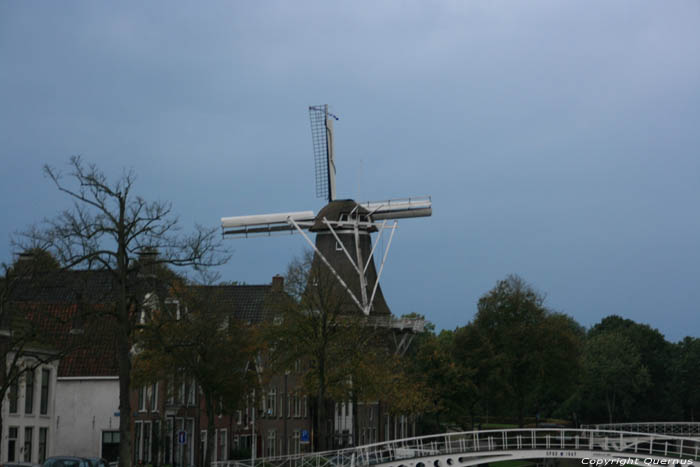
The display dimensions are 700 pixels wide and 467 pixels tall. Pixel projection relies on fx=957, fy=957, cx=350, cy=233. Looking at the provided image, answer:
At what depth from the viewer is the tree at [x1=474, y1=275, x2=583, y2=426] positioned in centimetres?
8244

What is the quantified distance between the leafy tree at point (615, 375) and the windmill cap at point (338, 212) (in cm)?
4547

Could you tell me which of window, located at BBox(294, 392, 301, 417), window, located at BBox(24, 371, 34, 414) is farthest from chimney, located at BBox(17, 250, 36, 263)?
window, located at BBox(294, 392, 301, 417)

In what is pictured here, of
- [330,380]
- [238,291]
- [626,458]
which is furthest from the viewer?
[238,291]

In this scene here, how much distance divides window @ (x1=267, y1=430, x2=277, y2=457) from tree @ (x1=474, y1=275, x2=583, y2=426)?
22.8 metres

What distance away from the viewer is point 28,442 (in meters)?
48.6

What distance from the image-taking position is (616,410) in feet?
385

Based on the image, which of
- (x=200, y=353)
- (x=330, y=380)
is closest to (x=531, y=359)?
(x=330, y=380)

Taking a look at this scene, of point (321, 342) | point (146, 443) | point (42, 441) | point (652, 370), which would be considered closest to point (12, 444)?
point (42, 441)

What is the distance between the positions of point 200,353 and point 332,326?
8.83 m

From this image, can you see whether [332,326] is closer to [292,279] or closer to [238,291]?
[292,279]

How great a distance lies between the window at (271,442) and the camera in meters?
68.4

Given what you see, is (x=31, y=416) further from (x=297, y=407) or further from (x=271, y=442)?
(x=297, y=407)

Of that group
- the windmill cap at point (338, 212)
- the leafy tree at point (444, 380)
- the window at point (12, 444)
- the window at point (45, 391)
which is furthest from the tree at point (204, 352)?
the leafy tree at point (444, 380)

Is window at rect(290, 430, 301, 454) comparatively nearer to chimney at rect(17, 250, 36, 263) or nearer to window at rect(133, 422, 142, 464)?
window at rect(133, 422, 142, 464)
